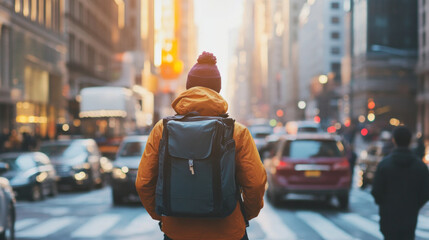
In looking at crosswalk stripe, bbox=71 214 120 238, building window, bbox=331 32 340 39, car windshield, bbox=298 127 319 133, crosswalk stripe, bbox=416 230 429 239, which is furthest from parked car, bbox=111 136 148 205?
building window, bbox=331 32 340 39

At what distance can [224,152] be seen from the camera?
12.2 ft

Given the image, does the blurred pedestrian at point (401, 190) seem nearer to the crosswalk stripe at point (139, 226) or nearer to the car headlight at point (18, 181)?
the crosswalk stripe at point (139, 226)

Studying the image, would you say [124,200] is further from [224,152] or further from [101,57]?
[101,57]

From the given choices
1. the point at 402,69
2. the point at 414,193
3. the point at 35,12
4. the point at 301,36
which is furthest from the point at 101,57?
the point at 301,36

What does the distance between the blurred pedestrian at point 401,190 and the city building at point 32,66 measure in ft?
98.2

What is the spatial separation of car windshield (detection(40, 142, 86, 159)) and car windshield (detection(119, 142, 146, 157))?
4652 millimetres

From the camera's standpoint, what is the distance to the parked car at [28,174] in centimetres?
1653

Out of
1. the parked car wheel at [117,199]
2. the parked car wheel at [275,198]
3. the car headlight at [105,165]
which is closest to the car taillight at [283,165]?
the parked car wheel at [275,198]

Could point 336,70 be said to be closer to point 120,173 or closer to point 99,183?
point 99,183

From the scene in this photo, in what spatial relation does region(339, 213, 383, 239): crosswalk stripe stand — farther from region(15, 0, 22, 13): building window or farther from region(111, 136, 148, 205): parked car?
region(15, 0, 22, 13): building window

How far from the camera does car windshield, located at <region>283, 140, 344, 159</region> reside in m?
15.0

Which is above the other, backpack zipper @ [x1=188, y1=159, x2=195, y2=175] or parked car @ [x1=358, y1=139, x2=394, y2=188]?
backpack zipper @ [x1=188, y1=159, x2=195, y2=175]

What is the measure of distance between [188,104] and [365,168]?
1861cm

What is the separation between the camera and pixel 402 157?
626 centimetres
